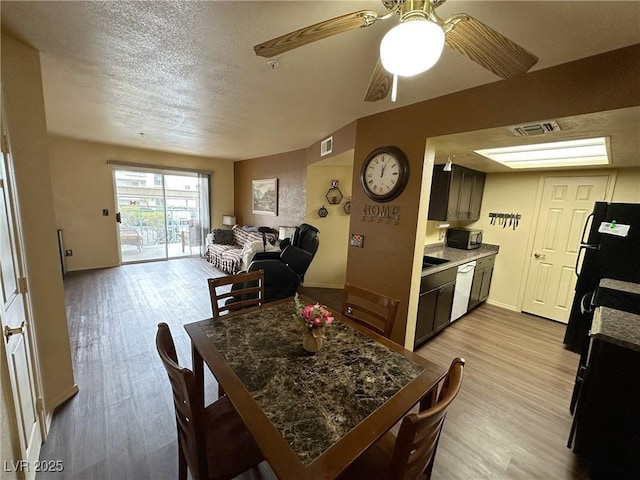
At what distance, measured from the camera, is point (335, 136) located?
10.8 ft

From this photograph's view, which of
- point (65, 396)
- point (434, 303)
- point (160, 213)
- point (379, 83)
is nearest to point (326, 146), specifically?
point (379, 83)

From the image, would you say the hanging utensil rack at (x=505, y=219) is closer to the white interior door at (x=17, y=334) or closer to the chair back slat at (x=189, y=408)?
the chair back slat at (x=189, y=408)

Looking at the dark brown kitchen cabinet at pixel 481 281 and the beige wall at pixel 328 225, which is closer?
the dark brown kitchen cabinet at pixel 481 281

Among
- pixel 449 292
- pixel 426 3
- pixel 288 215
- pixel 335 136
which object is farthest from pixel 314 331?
pixel 288 215

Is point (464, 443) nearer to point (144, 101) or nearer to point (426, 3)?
point (426, 3)

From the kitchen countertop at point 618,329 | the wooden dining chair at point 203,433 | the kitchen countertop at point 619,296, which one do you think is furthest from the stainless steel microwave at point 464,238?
the wooden dining chair at point 203,433

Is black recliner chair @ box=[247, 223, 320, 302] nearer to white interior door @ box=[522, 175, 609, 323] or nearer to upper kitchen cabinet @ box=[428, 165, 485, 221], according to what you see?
upper kitchen cabinet @ box=[428, 165, 485, 221]

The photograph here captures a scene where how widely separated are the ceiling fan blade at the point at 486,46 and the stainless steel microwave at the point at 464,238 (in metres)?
3.12

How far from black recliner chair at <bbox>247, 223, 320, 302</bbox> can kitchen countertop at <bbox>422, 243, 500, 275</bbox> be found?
1.51 metres

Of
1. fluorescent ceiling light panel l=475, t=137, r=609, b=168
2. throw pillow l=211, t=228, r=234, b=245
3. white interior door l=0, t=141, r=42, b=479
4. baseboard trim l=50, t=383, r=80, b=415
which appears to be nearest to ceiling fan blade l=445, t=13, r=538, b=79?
fluorescent ceiling light panel l=475, t=137, r=609, b=168

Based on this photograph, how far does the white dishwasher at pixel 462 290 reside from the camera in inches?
126

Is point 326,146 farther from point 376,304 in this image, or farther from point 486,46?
point 486,46

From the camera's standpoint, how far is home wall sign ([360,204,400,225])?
95.7 inches

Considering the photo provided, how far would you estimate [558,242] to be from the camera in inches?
137
